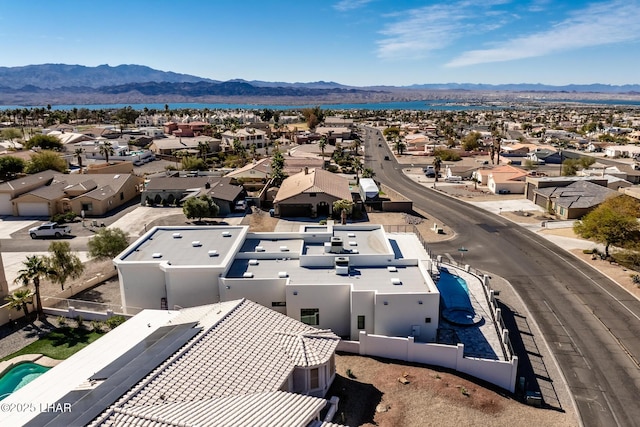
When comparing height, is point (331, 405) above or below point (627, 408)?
above

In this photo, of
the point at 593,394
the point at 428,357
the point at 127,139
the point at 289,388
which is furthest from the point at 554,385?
the point at 127,139

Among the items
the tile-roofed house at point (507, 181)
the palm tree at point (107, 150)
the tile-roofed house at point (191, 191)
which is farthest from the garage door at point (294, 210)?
the palm tree at point (107, 150)

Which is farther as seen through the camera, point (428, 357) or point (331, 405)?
point (428, 357)

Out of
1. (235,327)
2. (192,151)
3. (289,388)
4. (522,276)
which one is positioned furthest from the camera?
(192,151)

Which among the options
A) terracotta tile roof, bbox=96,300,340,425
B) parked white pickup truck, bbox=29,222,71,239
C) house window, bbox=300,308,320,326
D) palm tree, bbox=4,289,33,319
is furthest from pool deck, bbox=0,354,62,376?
parked white pickup truck, bbox=29,222,71,239

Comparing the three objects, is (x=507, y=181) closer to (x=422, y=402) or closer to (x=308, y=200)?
(x=308, y=200)

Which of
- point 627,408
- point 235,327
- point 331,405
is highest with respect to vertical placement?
point 235,327

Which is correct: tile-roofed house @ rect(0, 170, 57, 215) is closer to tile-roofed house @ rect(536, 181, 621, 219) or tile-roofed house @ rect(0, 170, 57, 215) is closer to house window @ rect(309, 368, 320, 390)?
house window @ rect(309, 368, 320, 390)

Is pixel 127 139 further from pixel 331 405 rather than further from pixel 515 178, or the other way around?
pixel 331 405

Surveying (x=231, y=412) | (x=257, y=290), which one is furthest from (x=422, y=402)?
(x=257, y=290)
